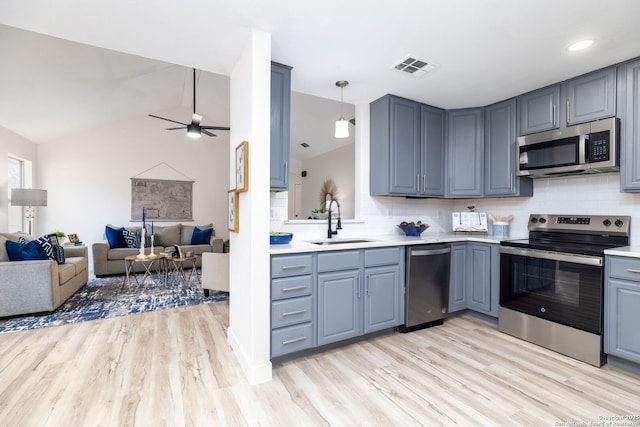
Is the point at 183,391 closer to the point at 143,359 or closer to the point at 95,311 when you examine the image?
the point at 143,359

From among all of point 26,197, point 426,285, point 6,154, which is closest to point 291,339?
point 426,285

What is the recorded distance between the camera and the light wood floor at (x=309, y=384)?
1.69 metres

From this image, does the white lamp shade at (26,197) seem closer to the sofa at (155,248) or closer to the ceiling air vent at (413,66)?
the sofa at (155,248)

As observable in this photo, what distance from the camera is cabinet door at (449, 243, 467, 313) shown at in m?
3.12

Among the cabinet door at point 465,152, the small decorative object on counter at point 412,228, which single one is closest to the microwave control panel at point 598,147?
the cabinet door at point 465,152

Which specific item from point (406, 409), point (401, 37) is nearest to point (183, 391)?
point (406, 409)

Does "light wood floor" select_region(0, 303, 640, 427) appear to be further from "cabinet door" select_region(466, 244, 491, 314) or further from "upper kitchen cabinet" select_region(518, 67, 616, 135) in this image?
"upper kitchen cabinet" select_region(518, 67, 616, 135)

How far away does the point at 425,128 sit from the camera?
133 inches

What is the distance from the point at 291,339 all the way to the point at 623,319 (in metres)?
2.37

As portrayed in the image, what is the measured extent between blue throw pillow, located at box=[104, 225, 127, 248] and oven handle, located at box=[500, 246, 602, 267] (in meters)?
6.12

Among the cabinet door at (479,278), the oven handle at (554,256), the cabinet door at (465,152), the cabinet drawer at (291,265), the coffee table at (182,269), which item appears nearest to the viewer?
the cabinet drawer at (291,265)

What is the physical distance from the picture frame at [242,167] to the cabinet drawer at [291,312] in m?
0.87

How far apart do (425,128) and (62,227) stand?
673cm

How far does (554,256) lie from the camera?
8.13 feet
